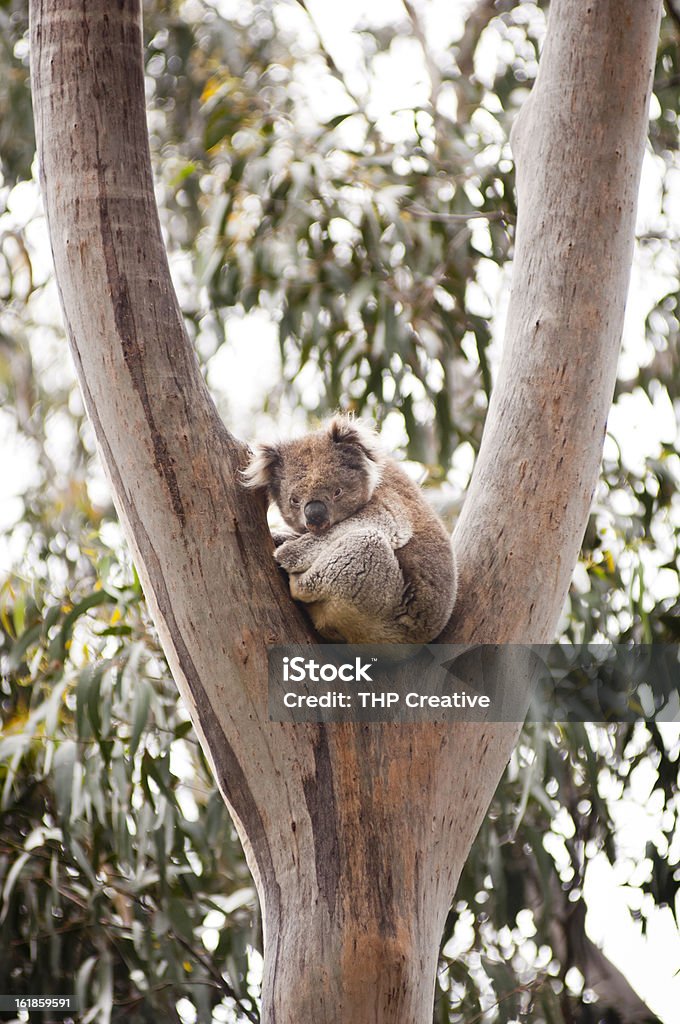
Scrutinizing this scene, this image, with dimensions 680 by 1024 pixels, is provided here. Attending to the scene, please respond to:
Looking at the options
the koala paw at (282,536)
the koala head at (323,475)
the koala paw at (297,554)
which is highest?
the koala head at (323,475)

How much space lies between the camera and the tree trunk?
1.41 m

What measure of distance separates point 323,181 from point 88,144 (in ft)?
6.04

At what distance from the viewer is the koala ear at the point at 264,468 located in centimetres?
164

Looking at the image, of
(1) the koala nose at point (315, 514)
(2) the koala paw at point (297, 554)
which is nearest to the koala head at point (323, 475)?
(1) the koala nose at point (315, 514)

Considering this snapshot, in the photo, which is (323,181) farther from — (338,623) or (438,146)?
(338,623)

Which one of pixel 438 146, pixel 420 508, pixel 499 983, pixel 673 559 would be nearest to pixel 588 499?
pixel 420 508

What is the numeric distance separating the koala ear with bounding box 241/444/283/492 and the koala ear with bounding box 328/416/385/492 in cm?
13

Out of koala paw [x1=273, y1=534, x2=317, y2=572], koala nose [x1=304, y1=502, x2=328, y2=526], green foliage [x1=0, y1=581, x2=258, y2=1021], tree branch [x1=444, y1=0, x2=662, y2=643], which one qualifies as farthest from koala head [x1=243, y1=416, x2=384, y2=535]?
green foliage [x1=0, y1=581, x2=258, y2=1021]

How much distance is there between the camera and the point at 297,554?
173 centimetres

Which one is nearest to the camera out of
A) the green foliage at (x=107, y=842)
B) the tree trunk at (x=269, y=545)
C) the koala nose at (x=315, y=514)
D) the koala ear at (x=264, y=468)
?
the tree trunk at (x=269, y=545)

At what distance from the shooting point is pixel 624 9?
2.04m

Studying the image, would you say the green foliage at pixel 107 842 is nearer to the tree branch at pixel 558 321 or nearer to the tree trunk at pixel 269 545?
the tree trunk at pixel 269 545

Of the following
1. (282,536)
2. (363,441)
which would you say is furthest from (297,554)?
(363,441)

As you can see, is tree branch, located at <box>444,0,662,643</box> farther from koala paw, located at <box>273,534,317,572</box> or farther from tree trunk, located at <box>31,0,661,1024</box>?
koala paw, located at <box>273,534,317,572</box>
